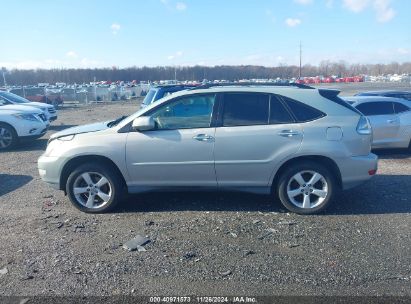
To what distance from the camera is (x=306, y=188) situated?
4.90m

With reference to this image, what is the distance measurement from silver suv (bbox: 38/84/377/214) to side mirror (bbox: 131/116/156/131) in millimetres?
14

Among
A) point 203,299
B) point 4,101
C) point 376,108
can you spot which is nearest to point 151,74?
point 4,101

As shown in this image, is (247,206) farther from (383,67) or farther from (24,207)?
(383,67)

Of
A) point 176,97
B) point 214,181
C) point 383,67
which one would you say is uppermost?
point 383,67

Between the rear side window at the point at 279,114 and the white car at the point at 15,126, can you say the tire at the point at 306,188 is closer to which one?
the rear side window at the point at 279,114

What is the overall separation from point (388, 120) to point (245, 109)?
17.0 feet

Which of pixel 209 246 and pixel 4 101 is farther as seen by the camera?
pixel 4 101

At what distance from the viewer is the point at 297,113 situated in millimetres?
4879

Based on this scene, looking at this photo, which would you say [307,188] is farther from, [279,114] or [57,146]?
[57,146]

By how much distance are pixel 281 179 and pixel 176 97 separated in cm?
185

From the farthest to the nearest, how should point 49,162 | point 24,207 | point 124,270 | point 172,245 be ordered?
point 24,207
point 49,162
point 172,245
point 124,270

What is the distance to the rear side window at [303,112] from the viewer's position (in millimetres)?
4852

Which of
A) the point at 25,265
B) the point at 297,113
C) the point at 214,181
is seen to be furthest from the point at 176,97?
the point at 25,265

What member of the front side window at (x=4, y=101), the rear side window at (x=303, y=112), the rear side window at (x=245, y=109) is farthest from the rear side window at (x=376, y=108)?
the front side window at (x=4, y=101)
